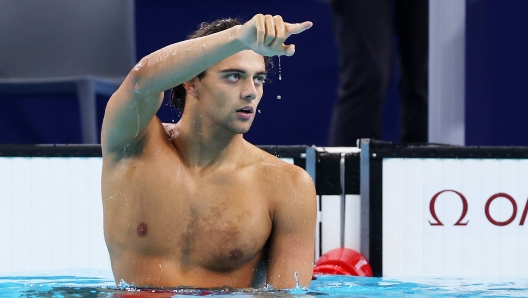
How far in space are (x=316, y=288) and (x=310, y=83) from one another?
1483 mm

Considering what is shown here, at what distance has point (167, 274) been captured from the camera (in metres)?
2.42

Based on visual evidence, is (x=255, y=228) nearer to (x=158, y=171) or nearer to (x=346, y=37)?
(x=158, y=171)

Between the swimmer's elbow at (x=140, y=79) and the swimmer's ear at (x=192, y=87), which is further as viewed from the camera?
the swimmer's ear at (x=192, y=87)

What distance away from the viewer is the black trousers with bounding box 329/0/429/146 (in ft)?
13.3

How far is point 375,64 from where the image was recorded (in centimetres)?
→ 407

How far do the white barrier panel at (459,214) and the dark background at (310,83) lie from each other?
0.51 m

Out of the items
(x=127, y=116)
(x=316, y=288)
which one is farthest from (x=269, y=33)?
(x=316, y=288)

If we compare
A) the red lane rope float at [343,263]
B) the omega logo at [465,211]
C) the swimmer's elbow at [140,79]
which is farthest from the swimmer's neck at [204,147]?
the omega logo at [465,211]

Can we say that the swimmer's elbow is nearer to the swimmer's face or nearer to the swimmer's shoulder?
the swimmer's face

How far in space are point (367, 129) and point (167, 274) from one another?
6.30ft

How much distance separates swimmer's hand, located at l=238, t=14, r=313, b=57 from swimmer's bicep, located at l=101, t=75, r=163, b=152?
43 centimetres

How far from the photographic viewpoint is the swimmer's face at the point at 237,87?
2.22m

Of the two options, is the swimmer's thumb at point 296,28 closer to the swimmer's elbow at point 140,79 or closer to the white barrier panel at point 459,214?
the swimmer's elbow at point 140,79

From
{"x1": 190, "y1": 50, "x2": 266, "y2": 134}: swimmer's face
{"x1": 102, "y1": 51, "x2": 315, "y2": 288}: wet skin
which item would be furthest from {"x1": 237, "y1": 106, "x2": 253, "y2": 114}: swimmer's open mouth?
{"x1": 102, "y1": 51, "x2": 315, "y2": 288}: wet skin
